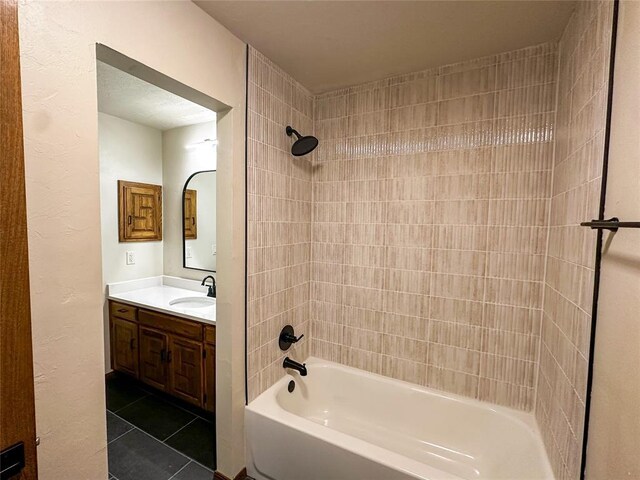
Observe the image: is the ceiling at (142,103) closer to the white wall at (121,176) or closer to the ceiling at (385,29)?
the white wall at (121,176)

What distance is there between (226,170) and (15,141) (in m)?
0.90

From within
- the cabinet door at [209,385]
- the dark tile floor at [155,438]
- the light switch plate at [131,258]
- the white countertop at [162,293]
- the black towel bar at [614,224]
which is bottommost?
the dark tile floor at [155,438]

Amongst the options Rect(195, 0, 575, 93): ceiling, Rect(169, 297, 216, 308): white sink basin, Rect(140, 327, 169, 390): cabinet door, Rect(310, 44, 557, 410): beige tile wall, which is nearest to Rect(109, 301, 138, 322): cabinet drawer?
Rect(140, 327, 169, 390): cabinet door

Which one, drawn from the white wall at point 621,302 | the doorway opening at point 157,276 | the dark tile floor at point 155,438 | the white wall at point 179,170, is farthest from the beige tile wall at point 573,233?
the white wall at point 179,170

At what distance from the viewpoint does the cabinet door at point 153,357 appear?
2.29m

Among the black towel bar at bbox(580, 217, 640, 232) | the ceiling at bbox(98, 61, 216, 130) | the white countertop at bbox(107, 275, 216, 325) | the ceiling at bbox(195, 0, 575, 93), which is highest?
the ceiling at bbox(195, 0, 575, 93)

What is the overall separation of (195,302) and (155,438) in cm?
102

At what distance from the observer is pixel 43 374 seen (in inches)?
33.7

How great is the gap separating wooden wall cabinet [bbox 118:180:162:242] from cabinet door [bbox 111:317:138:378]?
0.77m

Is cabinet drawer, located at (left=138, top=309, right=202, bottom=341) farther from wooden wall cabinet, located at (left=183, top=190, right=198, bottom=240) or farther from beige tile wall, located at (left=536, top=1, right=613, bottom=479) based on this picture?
beige tile wall, located at (left=536, top=1, right=613, bottom=479)

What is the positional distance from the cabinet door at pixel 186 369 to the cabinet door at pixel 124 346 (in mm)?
460

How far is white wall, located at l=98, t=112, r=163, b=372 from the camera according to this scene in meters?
2.55

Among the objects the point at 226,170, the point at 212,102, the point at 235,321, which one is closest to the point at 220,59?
the point at 212,102

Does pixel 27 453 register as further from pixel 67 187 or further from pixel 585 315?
pixel 585 315
